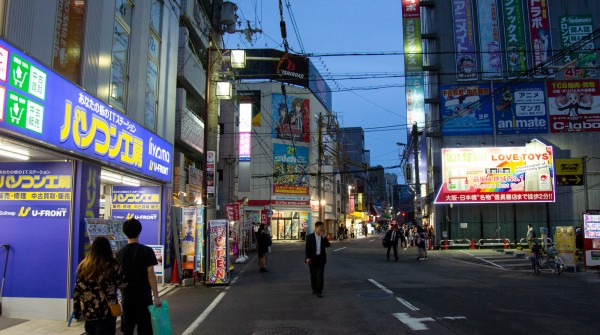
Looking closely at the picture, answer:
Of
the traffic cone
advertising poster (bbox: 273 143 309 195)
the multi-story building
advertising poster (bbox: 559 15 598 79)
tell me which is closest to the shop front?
the traffic cone

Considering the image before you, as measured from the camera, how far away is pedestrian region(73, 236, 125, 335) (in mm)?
5012

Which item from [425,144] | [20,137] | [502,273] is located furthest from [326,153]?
[20,137]

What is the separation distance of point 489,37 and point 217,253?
29.9 metres

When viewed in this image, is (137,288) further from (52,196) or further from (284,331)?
(52,196)

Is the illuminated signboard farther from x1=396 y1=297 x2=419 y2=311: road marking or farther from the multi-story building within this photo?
the multi-story building

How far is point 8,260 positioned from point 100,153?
2538mm

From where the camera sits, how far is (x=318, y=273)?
441 inches

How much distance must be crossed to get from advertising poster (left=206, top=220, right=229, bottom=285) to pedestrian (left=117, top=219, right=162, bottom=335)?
8.25 metres

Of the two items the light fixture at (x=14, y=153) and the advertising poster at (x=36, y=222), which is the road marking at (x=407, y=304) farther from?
the light fixture at (x=14, y=153)

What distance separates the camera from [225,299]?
11.1 metres

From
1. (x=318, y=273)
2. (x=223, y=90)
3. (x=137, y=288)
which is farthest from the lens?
(x=223, y=90)

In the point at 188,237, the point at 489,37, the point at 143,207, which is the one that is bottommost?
the point at 188,237

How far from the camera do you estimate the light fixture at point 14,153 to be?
25.5 ft

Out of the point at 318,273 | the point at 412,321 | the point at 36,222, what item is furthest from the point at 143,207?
the point at 412,321
